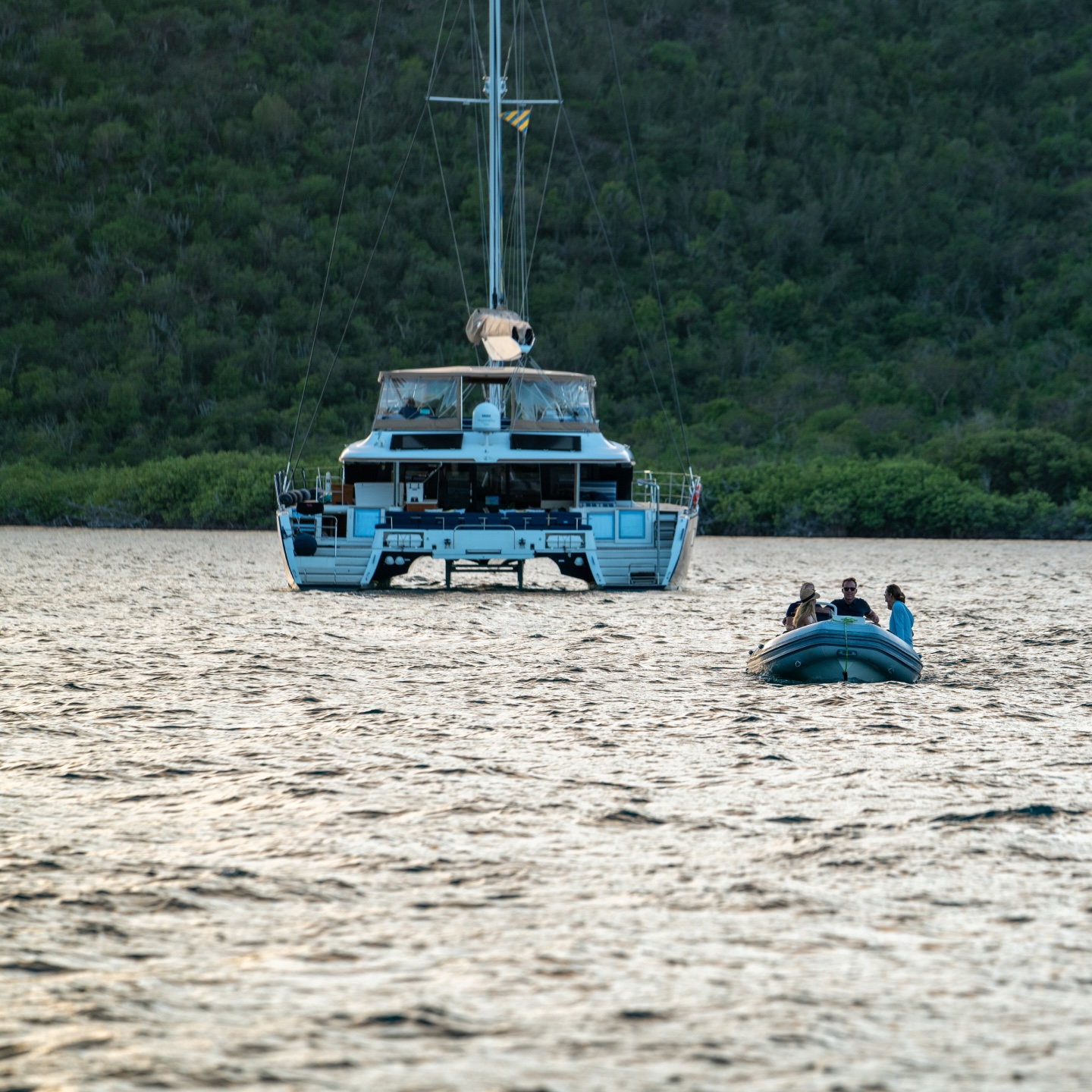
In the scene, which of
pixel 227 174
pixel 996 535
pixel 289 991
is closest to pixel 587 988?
pixel 289 991

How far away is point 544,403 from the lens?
2983 centimetres

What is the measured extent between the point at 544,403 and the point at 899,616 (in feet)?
43.8

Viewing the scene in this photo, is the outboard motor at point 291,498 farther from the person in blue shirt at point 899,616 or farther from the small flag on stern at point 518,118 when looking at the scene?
the person in blue shirt at point 899,616

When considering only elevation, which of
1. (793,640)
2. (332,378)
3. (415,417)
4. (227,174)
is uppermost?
(227,174)

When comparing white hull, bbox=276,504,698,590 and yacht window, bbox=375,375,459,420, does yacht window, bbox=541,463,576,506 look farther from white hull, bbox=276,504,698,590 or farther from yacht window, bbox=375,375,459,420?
yacht window, bbox=375,375,459,420

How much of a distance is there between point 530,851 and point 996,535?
5277 cm

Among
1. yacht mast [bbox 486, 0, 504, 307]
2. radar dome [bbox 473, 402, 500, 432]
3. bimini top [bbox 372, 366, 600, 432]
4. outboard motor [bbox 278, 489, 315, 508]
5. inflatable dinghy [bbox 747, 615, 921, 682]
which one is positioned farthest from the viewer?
yacht mast [bbox 486, 0, 504, 307]

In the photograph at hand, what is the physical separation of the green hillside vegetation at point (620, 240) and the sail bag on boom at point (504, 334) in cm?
3090

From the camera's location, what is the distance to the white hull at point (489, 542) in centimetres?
2639

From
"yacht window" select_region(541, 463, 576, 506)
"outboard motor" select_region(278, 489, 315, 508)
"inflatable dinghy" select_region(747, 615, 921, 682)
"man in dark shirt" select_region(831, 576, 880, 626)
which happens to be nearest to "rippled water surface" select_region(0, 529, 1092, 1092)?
"inflatable dinghy" select_region(747, 615, 921, 682)

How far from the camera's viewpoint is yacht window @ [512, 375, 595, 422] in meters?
29.8

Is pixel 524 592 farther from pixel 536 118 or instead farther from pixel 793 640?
pixel 536 118

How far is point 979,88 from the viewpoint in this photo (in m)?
89.7

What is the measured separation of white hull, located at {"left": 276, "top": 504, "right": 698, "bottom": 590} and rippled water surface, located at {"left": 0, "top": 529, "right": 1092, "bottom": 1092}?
7.36m
